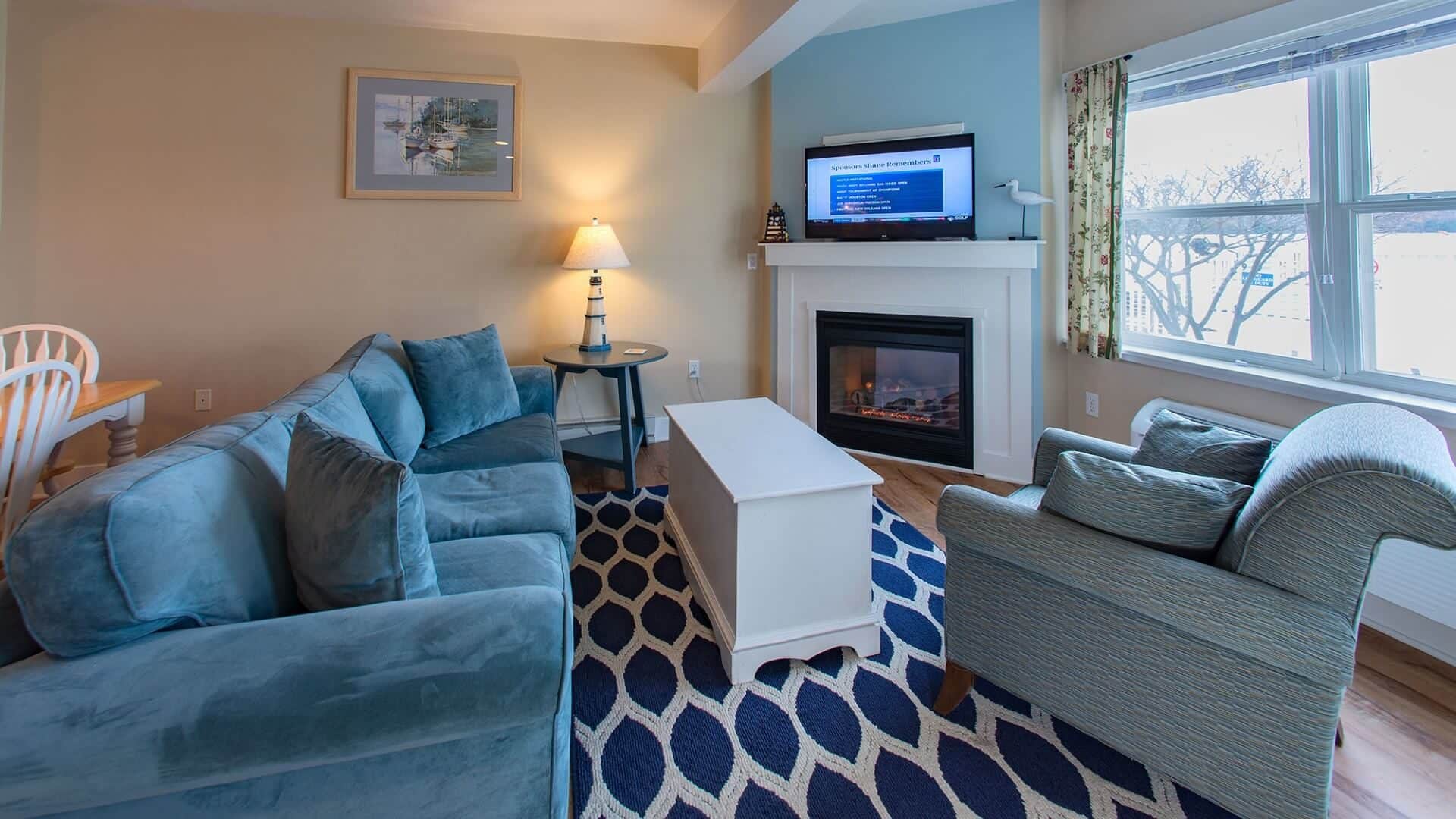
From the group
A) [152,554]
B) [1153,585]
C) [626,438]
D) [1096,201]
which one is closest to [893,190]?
[1096,201]

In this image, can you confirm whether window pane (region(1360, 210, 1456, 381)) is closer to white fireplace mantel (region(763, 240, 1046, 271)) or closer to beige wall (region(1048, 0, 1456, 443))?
beige wall (region(1048, 0, 1456, 443))

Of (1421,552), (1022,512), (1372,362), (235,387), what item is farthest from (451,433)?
(1372,362)

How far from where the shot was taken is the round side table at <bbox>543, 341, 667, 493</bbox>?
10.8 feet

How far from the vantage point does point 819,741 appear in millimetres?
1656

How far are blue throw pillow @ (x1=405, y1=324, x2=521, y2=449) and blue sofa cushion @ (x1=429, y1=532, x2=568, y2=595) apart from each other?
104 centimetres

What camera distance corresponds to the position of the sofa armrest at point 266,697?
90 centimetres

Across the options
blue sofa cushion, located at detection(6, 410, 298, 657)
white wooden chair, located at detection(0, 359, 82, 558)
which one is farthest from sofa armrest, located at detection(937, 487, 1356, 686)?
white wooden chair, located at detection(0, 359, 82, 558)

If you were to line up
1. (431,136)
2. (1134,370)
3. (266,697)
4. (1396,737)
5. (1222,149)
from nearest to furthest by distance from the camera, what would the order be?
(266,697), (1396,737), (1222,149), (1134,370), (431,136)

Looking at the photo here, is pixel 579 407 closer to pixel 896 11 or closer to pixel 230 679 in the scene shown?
pixel 896 11

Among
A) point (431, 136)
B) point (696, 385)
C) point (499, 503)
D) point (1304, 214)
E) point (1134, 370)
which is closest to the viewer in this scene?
point (499, 503)

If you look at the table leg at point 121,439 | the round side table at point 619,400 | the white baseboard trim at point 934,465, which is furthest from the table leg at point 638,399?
the table leg at point 121,439

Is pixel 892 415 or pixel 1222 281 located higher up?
pixel 1222 281

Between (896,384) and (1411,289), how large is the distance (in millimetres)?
2111

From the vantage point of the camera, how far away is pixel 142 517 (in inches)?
39.9
